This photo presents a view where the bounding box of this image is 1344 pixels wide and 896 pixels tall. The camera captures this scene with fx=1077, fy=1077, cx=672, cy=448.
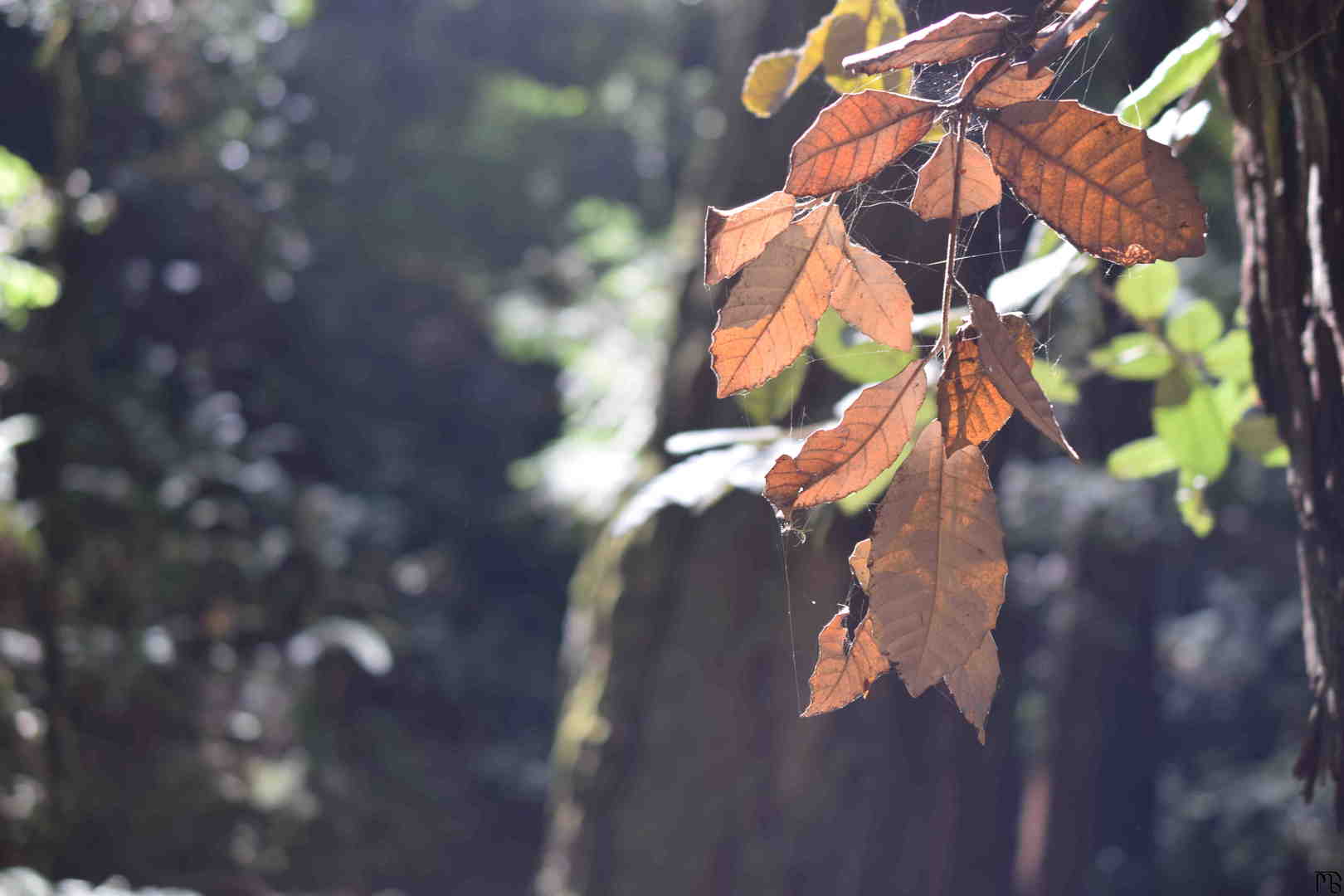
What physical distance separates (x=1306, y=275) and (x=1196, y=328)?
0.22 metres

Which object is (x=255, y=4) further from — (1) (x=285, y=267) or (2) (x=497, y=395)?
(2) (x=497, y=395)

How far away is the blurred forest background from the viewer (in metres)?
1.89

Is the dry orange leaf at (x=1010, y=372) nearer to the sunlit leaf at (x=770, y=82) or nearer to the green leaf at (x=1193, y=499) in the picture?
the sunlit leaf at (x=770, y=82)

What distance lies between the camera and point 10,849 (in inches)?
87.1

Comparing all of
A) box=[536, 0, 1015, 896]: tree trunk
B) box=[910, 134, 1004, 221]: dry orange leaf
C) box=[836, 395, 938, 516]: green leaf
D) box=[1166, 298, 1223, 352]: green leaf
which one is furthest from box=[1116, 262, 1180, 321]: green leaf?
box=[536, 0, 1015, 896]: tree trunk

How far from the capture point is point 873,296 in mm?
464

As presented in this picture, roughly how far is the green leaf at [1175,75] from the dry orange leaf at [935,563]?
25cm

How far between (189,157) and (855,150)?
2864 millimetres

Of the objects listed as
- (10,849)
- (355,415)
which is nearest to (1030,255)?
(10,849)

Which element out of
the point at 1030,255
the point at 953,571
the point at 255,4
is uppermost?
the point at 255,4

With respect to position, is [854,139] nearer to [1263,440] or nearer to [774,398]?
[774,398]

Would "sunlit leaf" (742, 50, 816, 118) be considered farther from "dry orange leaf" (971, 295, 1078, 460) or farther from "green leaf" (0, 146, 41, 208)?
"green leaf" (0, 146, 41, 208)

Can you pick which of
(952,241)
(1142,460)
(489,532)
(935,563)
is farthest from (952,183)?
(489,532)

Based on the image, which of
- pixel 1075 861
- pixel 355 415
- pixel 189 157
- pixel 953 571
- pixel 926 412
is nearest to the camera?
pixel 953 571
